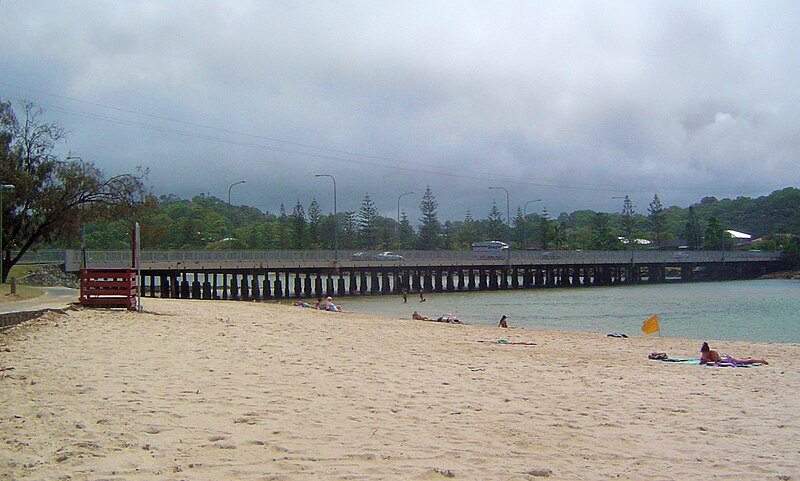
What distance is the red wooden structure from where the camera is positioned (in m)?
19.1

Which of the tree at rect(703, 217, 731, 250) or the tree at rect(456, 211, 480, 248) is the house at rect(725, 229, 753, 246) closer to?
the tree at rect(703, 217, 731, 250)

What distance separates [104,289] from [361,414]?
1376cm

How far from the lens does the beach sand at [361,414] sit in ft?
19.9

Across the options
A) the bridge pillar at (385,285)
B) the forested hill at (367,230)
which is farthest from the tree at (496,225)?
the bridge pillar at (385,285)

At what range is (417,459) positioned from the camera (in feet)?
20.6

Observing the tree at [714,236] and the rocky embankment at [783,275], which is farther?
the tree at [714,236]

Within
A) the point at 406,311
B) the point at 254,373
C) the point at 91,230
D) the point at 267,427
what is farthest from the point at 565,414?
the point at 91,230

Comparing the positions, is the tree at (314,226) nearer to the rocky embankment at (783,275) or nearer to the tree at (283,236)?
the tree at (283,236)

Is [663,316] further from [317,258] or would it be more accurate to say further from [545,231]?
[545,231]

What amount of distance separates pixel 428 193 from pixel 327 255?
70860 mm

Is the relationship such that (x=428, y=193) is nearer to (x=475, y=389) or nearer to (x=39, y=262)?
(x=39, y=262)

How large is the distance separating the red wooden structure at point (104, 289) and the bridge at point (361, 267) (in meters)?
23.5

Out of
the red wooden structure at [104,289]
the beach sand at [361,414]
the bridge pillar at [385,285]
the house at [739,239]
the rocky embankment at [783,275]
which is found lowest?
the rocky embankment at [783,275]

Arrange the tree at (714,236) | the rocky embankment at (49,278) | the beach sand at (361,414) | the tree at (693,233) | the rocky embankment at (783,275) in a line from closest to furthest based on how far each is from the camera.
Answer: the beach sand at (361,414)
the rocky embankment at (49,278)
the rocky embankment at (783,275)
the tree at (714,236)
the tree at (693,233)
